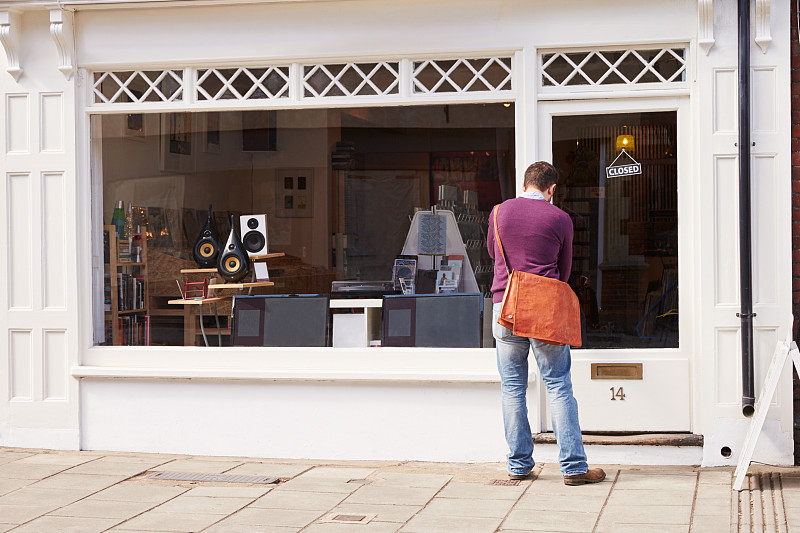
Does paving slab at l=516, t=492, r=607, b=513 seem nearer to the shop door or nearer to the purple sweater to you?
the shop door

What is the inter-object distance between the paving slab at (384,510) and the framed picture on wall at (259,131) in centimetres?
303

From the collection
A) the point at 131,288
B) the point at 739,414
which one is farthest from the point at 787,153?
the point at 131,288

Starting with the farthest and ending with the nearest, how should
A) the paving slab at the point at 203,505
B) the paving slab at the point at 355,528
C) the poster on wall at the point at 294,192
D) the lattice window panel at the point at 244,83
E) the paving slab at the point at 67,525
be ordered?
the poster on wall at the point at 294,192, the lattice window panel at the point at 244,83, the paving slab at the point at 203,505, the paving slab at the point at 67,525, the paving slab at the point at 355,528

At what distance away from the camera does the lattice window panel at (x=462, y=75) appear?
647 centimetres

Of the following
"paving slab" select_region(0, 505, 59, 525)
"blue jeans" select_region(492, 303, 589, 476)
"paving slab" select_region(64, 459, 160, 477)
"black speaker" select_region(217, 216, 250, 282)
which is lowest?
"paving slab" select_region(64, 459, 160, 477)

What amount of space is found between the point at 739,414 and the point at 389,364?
2.32 m

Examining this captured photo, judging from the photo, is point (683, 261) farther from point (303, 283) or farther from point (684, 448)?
point (303, 283)

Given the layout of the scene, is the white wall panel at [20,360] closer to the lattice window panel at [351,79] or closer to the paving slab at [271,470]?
the paving slab at [271,470]

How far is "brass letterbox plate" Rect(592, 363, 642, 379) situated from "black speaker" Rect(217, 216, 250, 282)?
2732 mm

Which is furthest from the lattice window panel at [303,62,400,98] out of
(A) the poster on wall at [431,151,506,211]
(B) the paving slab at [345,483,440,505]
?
(B) the paving slab at [345,483,440,505]

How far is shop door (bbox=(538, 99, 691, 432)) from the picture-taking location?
626 centimetres

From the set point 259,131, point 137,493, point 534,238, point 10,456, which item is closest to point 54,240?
point 10,456

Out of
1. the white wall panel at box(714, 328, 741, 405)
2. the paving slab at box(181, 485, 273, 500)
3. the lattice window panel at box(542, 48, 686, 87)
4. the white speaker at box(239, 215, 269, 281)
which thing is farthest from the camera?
the white speaker at box(239, 215, 269, 281)

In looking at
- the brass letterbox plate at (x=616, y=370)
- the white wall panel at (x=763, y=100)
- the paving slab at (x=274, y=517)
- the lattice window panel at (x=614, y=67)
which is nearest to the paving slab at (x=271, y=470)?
the paving slab at (x=274, y=517)
